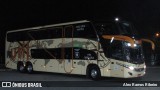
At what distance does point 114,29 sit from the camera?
21344 millimetres

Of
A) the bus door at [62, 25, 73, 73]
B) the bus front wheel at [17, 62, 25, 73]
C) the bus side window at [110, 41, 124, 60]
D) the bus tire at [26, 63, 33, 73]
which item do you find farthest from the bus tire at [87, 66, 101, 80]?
the bus front wheel at [17, 62, 25, 73]

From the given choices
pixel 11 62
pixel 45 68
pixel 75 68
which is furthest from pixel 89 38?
pixel 11 62

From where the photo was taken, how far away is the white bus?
2072 centimetres

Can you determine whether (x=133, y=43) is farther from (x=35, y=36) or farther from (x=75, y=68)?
(x=35, y=36)

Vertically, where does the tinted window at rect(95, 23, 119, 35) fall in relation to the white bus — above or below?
above

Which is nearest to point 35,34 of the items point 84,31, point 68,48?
point 68,48

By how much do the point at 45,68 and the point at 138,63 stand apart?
7.89 m

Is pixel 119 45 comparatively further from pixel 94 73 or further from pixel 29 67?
pixel 29 67

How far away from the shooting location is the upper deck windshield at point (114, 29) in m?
21.2

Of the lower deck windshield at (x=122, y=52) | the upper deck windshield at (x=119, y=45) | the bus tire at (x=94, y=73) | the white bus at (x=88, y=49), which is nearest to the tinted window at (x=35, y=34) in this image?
the white bus at (x=88, y=49)

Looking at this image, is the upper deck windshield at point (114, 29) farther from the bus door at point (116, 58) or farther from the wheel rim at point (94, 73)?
the wheel rim at point (94, 73)

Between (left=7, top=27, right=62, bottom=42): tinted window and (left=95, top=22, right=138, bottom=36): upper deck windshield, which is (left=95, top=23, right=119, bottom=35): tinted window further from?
(left=7, top=27, right=62, bottom=42): tinted window

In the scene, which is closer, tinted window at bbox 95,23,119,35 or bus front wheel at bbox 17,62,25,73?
tinted window at bbox 95,23,119,35

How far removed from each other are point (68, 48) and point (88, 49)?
6.80 ft
